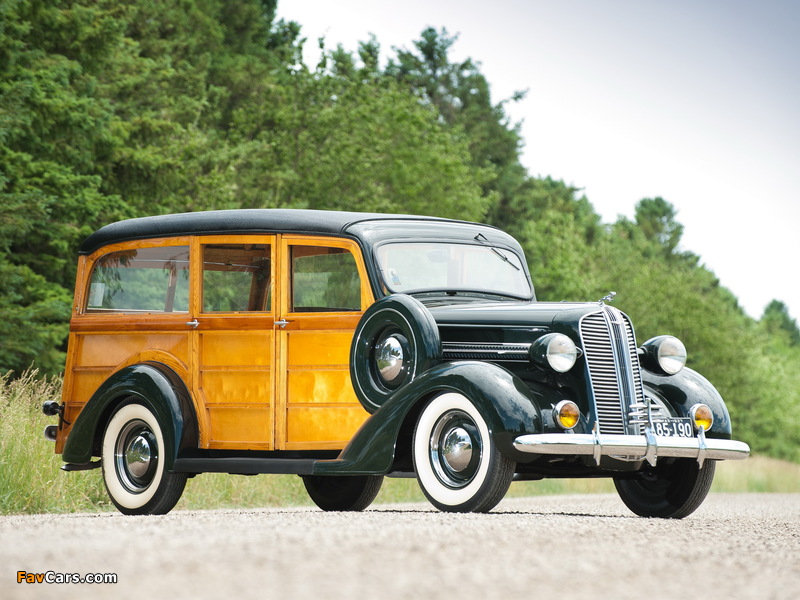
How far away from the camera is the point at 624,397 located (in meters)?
8.12

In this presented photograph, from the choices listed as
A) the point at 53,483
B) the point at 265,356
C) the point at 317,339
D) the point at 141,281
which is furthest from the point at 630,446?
the point at 53,483

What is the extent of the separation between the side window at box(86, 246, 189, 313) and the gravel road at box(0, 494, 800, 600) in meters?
3.05

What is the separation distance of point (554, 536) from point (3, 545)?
267 cm

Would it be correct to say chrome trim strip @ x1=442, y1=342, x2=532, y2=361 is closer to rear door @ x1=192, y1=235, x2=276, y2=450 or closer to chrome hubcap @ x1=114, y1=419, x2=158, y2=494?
rear door @ x1=192, y1=235, x2=276, y2=450

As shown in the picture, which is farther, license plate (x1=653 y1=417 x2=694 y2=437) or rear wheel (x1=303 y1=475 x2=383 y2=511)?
rear wheel (x1=303 y1=475 x2=383 y2=511)

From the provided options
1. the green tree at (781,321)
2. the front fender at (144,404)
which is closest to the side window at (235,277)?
the front fender at (144,404)

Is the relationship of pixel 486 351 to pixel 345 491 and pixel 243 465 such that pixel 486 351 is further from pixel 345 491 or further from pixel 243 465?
pixel 345 491

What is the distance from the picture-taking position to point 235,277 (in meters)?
9.30

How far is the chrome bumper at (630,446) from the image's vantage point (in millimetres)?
7273

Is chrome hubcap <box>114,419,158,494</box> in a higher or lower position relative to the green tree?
lower

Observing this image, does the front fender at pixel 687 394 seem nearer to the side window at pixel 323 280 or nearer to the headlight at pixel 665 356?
the headlight at pixel 665 356

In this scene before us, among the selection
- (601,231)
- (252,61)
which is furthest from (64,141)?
(601,231)

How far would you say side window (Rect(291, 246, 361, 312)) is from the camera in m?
8.74

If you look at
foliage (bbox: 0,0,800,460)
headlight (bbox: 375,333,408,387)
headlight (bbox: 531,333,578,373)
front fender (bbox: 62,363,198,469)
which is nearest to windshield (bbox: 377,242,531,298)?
headlight (bbox: 375,333,408,387)
